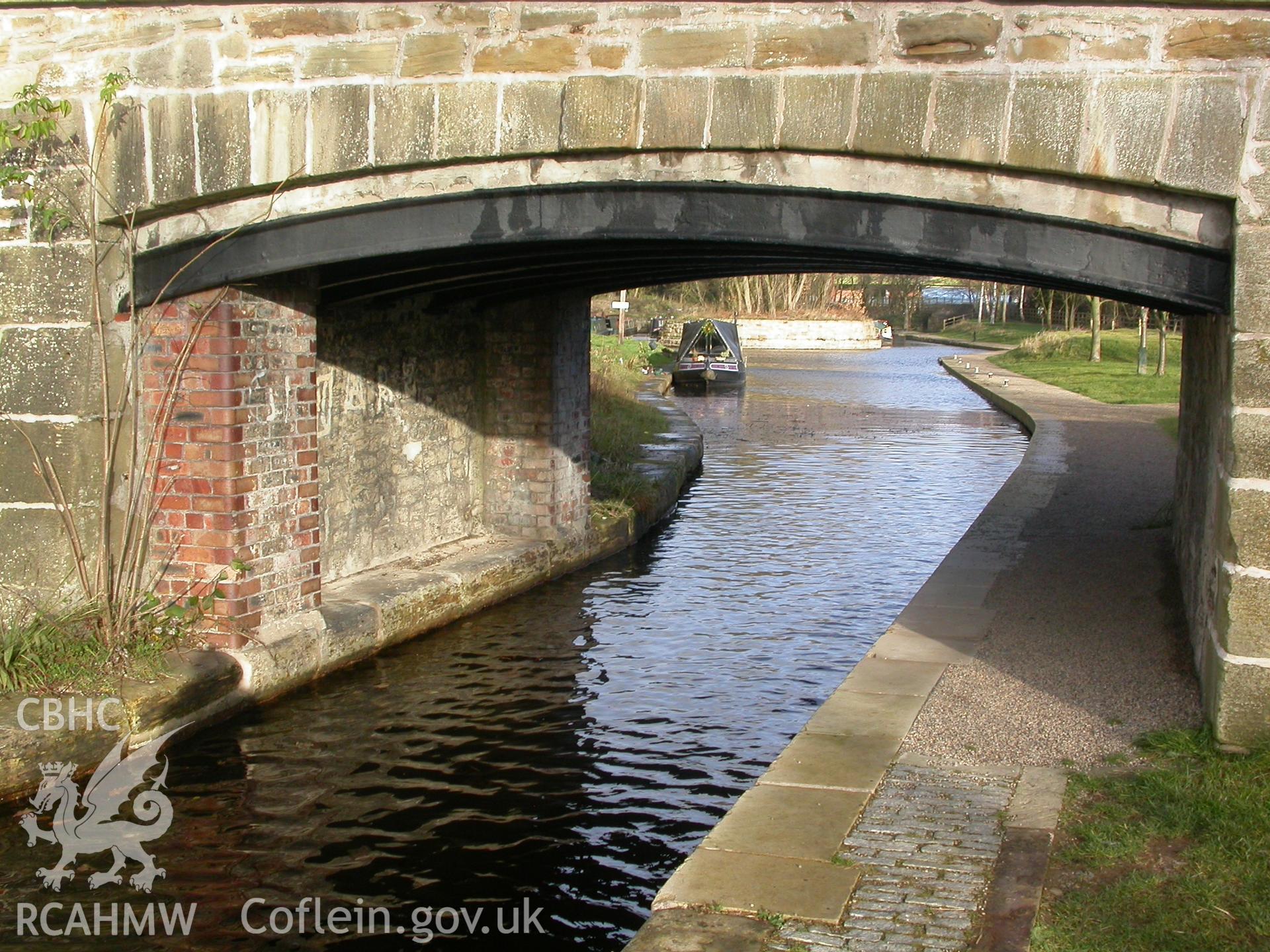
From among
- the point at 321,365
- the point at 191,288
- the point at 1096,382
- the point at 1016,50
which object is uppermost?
the point at 1016,50

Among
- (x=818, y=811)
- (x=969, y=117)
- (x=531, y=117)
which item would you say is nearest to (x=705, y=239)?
(x=531, y=117)

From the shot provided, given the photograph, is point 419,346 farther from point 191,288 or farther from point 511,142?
point 511,142

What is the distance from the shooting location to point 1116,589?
333 inches

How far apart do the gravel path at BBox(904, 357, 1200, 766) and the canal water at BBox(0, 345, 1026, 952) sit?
102 cm

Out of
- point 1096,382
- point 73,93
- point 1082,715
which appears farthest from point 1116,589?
point 1096,382

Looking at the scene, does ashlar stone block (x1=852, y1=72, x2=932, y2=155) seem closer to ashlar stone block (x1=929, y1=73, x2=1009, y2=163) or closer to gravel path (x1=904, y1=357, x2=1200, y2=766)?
ashlar stone block (x1=929, y1=73, x2=1009, y2=163)

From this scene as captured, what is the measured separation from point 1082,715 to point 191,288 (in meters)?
4.77

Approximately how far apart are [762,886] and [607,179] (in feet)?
10.9

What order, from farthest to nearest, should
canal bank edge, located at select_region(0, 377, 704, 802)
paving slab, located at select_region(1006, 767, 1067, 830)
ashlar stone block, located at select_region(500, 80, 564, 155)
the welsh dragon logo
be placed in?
ashlar stone block, located at select_region(500, 80, 564, 155)
canal bank edge, located at select_region(0, 377, 704, 802)
the welsh dragon logo
paving slab, located at select_region(1006, 767, 1067, 830)

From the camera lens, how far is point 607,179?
243 inches

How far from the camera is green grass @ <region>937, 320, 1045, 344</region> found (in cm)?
5191

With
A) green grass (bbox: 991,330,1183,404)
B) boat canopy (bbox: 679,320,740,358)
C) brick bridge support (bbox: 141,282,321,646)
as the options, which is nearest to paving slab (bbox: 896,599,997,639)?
brick bridge support (bbox: 141,282,321,646)

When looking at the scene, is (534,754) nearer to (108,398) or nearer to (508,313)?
(108,398)

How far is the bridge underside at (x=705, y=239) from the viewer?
5512mm
